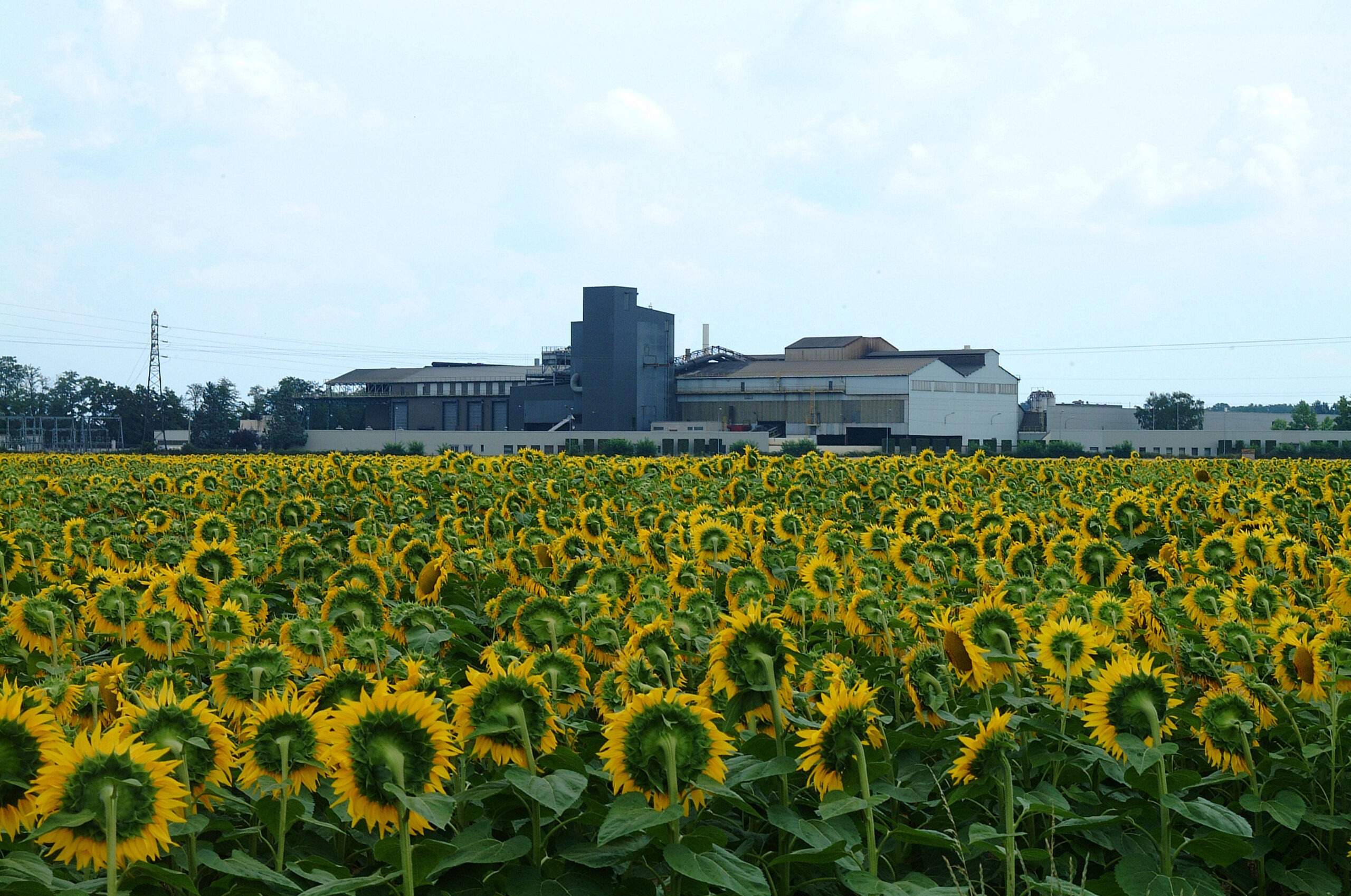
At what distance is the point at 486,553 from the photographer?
5.59 m

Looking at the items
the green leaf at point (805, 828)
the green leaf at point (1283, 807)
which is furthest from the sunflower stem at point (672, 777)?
the green leaf at point (1283, 807)

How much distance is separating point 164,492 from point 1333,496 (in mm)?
10025

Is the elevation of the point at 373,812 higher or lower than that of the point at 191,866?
higher

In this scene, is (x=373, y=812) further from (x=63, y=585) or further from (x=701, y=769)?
(x=63, y=585)

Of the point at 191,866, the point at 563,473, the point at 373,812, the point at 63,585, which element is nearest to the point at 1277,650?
the point at 373,812

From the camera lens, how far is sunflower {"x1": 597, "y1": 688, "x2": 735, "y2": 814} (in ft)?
7.58

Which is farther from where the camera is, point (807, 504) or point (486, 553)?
point (807, 504)

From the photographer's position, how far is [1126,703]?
2764 mm

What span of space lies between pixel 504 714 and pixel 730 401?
8242 centimetres

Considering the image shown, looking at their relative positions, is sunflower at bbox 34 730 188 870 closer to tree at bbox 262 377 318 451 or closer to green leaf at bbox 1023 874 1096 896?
green leaf at bbox 1023 874 1096 896

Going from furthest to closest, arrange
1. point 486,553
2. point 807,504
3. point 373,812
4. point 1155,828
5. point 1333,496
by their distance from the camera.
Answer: point 1333,496 → point 807,504 → point 486,553 → point 1155,828 → point 373,812

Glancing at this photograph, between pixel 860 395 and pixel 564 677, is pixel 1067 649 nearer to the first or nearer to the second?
pixel 564 677

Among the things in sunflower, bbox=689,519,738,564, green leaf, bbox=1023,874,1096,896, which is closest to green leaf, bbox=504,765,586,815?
green leaf, bbox=1023,874,1096,896

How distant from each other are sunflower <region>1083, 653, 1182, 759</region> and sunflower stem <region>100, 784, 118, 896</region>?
216cm
